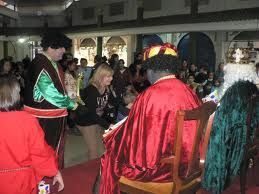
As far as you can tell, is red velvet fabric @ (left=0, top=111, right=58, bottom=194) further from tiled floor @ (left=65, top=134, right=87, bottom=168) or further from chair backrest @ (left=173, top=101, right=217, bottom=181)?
A: tiled floor @ (left=65, top=134, right=87, bottom=168)

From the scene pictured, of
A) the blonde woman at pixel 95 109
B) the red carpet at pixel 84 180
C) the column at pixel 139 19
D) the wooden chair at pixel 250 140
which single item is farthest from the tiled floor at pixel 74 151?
the column at pixel 139 19

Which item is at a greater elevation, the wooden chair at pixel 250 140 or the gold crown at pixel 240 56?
the gold crown at pixel 240 56

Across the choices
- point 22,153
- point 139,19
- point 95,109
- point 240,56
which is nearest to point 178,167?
point 22,153

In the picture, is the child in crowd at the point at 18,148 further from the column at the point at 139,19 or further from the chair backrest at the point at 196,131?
the column at the point at 139,19

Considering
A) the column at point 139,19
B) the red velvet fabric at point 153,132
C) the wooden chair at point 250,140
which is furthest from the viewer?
the column at point 139,19

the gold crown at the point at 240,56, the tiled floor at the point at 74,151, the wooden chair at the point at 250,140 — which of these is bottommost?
the tiled floor at the point at 74,151

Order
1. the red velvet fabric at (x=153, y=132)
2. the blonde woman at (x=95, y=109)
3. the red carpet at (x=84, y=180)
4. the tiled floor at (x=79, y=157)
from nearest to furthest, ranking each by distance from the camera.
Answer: the red velvet fabric at (x=153, y=132) → the red carpet at (x=84, y=180) → the tiled floor at (x=79, y=157) → the blonde woman at (x=95, y=109)

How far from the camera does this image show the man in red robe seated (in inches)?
91.2

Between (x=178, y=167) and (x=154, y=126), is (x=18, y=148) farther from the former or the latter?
(x=178, y=167)

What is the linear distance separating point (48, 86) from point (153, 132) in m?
1.63

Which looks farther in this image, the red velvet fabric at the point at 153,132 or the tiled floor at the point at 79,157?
the tiled floor at the point at 79,157

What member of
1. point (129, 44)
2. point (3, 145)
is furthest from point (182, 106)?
point (129, 44)

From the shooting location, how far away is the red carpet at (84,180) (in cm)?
388

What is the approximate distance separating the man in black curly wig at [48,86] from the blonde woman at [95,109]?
0.40m
